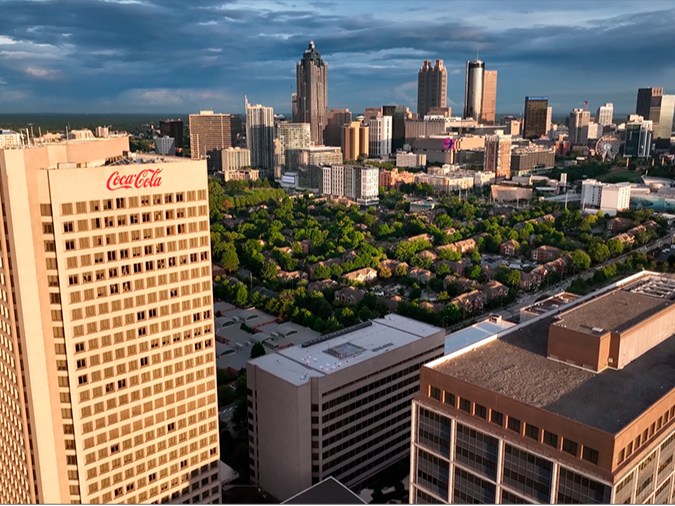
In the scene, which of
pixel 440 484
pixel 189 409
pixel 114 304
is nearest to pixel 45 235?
pixel 114 304

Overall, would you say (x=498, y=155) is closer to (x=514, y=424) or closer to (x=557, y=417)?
(x=514, y=424)

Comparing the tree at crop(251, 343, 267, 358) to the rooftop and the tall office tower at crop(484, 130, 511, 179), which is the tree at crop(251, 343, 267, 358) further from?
the tall office tower at crop(484, 130, 511, 179)

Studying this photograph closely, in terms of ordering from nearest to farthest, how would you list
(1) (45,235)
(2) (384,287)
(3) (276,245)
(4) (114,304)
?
(1) (45,235)
(4) (114,304)
(2) (384,287)
(3) (276,245)

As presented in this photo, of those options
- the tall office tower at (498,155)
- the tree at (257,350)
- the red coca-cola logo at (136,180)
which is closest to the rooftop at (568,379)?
the red coca-cola logo at (136,180)

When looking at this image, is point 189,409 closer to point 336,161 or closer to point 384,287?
point 384,287

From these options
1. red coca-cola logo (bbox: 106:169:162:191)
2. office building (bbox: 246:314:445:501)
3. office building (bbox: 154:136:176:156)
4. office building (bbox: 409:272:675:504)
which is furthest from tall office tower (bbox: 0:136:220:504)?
office building (bbox: 154:136:176:156)

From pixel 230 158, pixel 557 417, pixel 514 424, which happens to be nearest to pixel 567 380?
pixel 514 424
